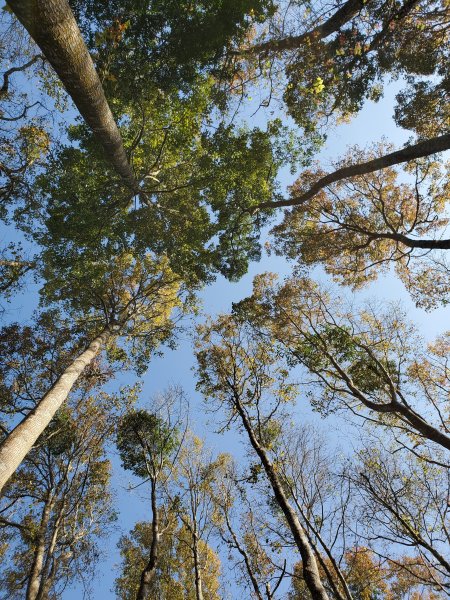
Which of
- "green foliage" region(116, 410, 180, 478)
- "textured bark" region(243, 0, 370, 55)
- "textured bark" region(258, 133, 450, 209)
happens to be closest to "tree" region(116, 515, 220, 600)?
"green foliage" region(116, 410, 180, 478)

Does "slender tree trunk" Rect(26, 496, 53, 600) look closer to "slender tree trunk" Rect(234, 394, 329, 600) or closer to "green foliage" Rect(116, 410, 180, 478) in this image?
"green foliage" Rect(116, 410, 180, 478)

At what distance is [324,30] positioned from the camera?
8.30 meters

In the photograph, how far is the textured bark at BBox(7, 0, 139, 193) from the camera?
410 centimetres

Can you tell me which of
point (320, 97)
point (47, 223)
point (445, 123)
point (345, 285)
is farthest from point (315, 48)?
point (47, 223)

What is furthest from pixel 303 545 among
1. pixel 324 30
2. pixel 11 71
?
pixel 11 71

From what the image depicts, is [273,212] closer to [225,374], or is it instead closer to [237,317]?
[237,317]

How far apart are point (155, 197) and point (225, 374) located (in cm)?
647

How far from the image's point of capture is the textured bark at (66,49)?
4.10 m

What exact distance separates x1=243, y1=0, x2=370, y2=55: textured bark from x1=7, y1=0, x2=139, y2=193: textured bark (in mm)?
5101

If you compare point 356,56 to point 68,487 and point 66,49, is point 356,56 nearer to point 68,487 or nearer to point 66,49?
point 66,49

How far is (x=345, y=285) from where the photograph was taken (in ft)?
41.4

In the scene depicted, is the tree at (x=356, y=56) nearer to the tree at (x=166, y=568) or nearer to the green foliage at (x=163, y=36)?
the green foliage at (x=163, y=36)

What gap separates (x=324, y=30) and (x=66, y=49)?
6.75 m

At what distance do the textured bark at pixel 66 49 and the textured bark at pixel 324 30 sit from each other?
16.7 ft
